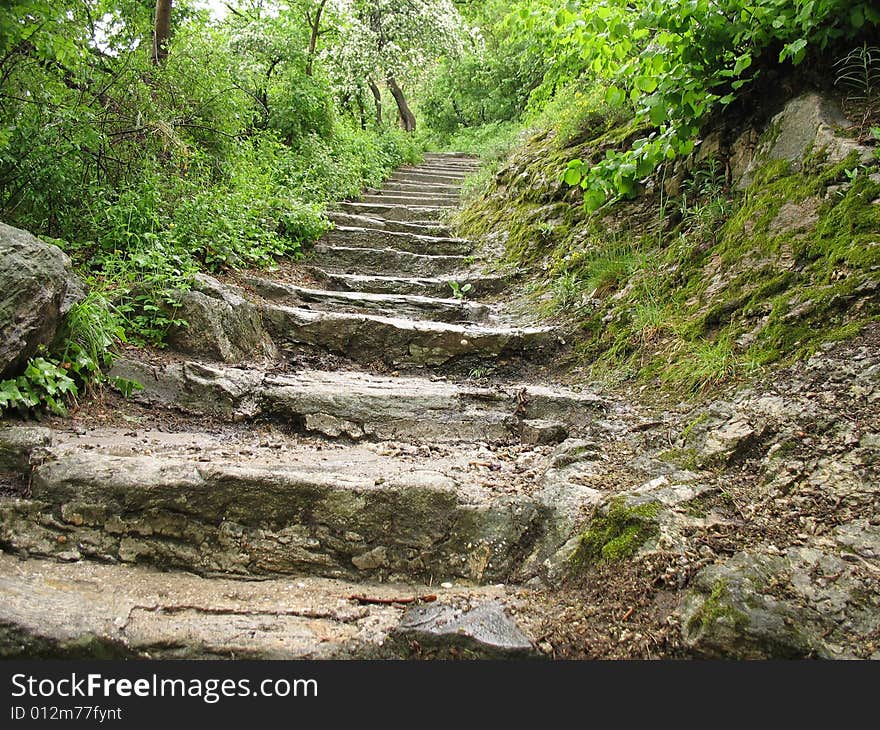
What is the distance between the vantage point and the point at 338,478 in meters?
2.28

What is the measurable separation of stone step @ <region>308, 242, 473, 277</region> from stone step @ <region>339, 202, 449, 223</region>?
1.77 meters

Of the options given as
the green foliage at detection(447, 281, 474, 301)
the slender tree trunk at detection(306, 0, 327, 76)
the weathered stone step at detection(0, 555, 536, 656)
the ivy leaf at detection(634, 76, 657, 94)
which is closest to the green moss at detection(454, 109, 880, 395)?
the green foliage at detection(447, 281, 474, 301)

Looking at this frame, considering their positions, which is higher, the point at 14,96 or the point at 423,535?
the point at 14,96

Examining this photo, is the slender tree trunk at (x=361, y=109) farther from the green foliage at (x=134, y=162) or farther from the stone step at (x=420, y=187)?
the green foliage at (x=134, y=162)

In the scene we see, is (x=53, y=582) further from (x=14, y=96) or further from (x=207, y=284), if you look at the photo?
(x=14, y=96)

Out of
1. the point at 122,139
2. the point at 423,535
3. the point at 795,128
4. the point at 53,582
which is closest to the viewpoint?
the point at 53,582

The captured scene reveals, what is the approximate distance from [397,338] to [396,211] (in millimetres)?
4070

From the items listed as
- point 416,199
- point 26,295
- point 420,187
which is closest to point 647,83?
point 26,295

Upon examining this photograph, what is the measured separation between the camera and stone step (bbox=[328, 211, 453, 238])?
6703 millimetres

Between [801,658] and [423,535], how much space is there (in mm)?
1207

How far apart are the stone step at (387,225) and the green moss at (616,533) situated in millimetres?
5091

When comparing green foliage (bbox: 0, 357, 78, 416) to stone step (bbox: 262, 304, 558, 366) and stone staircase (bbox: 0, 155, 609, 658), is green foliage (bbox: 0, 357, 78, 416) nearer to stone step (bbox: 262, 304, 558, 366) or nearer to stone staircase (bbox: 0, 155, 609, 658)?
stone staircase (bbox: 0, 155, 609, 658)

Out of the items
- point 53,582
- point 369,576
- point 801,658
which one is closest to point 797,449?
point 801,658

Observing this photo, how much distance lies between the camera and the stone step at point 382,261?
221 inches
